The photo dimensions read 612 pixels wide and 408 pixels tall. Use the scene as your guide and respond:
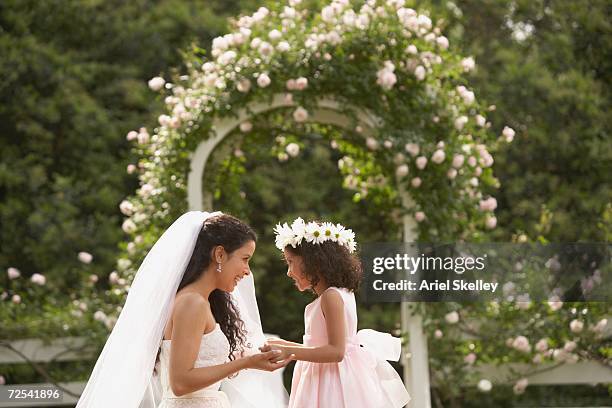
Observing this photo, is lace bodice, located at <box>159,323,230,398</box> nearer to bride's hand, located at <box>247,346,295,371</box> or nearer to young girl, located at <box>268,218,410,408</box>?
bride's hand, located at <box>247,346,295,371</box>

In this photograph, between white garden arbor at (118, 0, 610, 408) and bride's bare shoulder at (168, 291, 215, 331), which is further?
white garden arbor at (118, 0, 610, 408)

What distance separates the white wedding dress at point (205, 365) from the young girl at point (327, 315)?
1.38 ft

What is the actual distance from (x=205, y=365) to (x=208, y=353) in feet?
0.13

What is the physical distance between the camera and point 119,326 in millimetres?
3318

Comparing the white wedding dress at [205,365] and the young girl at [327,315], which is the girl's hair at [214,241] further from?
the young girl at [327,315]

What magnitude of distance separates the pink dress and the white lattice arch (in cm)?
212

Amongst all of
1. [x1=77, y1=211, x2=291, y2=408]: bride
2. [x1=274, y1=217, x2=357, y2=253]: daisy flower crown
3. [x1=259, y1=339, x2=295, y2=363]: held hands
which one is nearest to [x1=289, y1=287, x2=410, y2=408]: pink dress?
[x1=274, y1=217, x2=357, y2=253]: daisy flower crown

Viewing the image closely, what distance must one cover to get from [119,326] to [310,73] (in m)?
3.06

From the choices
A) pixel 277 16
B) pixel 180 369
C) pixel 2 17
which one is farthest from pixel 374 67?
pixel 2 17

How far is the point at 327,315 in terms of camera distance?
3555mm

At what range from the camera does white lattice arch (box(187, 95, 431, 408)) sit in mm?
5969

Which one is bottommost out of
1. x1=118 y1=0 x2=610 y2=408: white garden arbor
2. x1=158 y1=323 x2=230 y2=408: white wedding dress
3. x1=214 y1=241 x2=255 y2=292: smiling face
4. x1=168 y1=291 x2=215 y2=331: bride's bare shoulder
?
x1=158 y1=323 x2=230 y2=408: white wedding dress

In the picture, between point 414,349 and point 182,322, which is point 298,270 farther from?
→ point 414,349

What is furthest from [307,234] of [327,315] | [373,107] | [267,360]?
[373,107]
